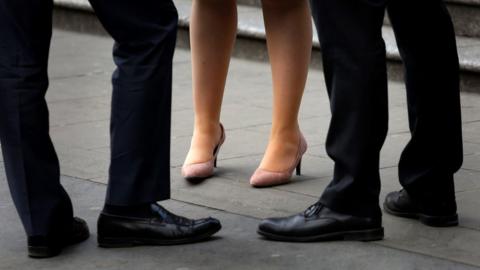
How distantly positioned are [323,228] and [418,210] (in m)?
0.43

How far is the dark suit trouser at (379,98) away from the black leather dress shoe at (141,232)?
45 cm

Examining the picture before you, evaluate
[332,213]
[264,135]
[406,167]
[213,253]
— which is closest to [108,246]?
[213,253]

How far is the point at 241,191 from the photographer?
5.02 m

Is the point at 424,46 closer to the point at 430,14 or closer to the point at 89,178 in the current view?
the point at 430,14

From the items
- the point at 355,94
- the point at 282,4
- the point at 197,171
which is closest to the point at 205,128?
the point at 197,171

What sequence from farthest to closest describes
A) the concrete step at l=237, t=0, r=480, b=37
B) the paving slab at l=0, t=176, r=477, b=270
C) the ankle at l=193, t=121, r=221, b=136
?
1. the concrete step at l=237, t=0, r=480, b=37
2. the ankle at l=193, t=121, r=221, b=136
3. the paving slab at l=0, t=176, r=477, b=270

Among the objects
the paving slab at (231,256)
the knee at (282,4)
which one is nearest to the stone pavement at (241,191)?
the paving slab at (231,256)

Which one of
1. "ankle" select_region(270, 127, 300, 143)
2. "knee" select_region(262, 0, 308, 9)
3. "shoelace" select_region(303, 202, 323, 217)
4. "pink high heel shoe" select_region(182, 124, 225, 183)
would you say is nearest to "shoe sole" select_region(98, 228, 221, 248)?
"shoelace" select_region(303, 202, 323, 217)

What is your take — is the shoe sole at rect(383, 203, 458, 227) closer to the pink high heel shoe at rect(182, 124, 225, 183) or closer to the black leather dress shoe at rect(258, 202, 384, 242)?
the black leather dress shoe at rect(258, 202, 384, 242)

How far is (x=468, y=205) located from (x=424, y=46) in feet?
2.22

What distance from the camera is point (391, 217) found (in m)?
4.59

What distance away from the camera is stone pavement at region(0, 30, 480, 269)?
4.11 meters

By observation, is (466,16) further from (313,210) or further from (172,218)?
(172,218)

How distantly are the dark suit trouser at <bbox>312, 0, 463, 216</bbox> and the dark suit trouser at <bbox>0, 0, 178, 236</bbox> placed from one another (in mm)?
517
